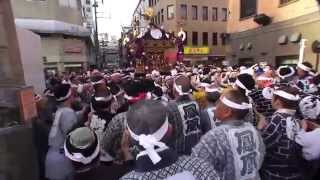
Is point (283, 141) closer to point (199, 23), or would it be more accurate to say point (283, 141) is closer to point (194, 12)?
point (199, 23)

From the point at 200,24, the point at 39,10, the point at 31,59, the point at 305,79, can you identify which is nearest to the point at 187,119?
the point at 305,79

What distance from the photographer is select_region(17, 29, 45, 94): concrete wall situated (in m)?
6.89

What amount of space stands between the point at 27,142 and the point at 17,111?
0.42m

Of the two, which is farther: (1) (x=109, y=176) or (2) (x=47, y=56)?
(2) (x=47, y=56)

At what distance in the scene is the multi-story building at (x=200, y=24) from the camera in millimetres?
41000

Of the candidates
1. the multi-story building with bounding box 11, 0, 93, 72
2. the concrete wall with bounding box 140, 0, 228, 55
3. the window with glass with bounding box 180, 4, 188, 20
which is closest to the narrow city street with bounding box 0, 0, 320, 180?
the multi-story building with bounding box 11, 0, 93, 72

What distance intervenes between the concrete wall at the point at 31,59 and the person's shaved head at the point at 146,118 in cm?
517

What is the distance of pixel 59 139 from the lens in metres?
4.12

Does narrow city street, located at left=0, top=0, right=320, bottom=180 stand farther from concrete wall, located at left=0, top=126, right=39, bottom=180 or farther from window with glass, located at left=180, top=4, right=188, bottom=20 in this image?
window with glass, located at left=180, top=4, right=188, bottom=20

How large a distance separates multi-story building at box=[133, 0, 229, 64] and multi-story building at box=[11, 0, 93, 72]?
52.9ft

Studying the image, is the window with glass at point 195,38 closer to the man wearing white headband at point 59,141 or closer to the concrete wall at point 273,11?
the concrete wall at point 273,11

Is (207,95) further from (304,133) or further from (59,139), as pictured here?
(59,139)

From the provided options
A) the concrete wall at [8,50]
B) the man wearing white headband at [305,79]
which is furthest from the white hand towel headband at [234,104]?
the man wearing white headband at [305,79]

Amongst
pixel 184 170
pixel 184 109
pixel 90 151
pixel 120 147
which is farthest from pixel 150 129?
Answer: pixel 184 109
